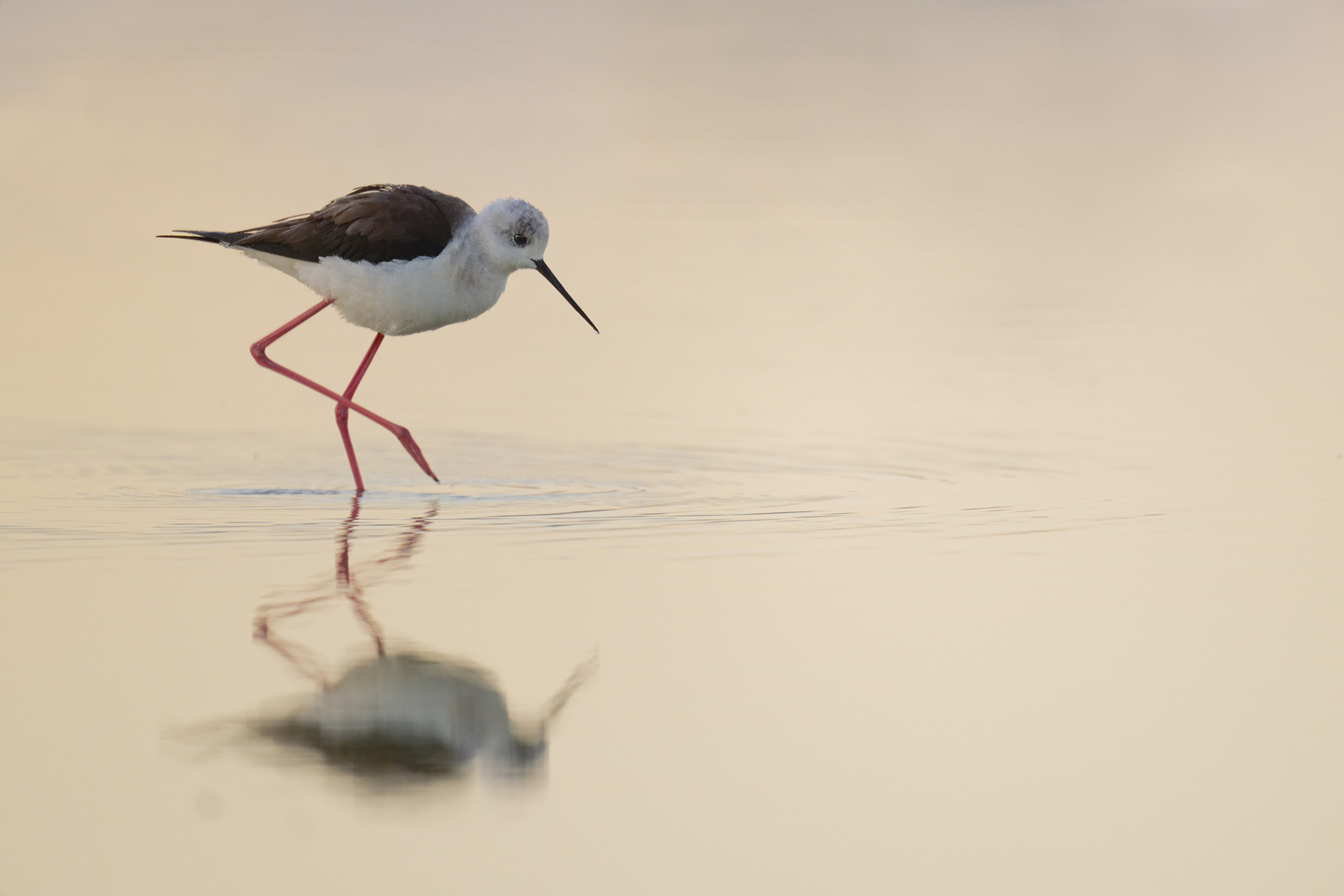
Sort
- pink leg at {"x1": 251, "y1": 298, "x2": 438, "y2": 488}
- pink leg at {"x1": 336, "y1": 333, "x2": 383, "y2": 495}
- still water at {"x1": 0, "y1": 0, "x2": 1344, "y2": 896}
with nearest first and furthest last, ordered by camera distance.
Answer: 1. still water at {"x1": 0, "y1": 0, "x2": 1344, "y2": 896}
2. pink leg at {"x1": 336, "y1": 333, "x2": 383, "y2": 495}
3. pink leg at {"x1": 251, "y1": 298, "x2": 438, "y2": 488}

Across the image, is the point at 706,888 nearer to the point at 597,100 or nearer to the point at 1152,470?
the point at 1152,470

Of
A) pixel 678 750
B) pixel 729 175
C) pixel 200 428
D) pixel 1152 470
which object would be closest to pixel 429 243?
pixel 200 428

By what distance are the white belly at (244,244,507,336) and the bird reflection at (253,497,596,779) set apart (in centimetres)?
271

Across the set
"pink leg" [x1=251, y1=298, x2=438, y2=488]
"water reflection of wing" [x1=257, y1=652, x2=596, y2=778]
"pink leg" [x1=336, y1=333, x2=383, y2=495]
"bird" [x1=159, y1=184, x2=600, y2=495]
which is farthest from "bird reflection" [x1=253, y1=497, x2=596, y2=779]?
"bird" [x1=159, y1=184, x2=600, y2=495]

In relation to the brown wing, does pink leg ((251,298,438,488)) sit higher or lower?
lower

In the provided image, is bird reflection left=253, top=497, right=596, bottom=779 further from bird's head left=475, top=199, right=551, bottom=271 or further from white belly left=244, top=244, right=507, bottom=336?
bird's head left=475, top=199, right=551, bottom=271

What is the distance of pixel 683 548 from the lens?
5.79 m

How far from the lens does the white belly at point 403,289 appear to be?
24.1 feet

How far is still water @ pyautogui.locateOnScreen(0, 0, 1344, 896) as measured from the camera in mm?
3682

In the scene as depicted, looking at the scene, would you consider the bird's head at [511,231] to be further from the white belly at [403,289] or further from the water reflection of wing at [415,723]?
the water reflection of wing at [415,723]

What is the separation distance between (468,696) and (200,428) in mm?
3919

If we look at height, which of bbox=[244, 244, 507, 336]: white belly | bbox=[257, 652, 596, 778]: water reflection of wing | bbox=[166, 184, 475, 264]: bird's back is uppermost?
bbox=[166, 184, 475, 264]: bird's back

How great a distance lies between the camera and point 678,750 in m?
4.04

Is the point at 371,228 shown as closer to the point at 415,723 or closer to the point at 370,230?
the point at 370,230
